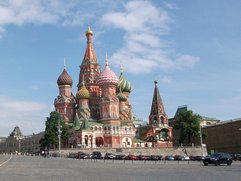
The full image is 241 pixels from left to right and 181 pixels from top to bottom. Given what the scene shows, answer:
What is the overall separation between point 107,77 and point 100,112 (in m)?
9.68

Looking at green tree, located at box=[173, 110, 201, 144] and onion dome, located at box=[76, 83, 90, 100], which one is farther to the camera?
onion dome, located at box=[76, 83, 90, 100]

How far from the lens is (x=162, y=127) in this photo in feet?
350

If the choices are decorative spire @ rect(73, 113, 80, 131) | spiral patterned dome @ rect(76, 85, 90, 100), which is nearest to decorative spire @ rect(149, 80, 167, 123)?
spiral patterned dome @ rect(76, 85, 90, 100)

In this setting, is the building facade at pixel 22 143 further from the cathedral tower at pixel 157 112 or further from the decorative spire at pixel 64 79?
the cathedral tower at pixel 157 112

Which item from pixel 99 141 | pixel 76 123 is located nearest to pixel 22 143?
pixel 76 123

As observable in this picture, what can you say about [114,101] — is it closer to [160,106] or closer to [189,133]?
[160,106]

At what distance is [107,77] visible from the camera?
351ft

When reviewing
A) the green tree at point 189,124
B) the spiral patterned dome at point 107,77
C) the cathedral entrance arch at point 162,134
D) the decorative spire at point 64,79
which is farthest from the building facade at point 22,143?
the green tree at point 189,124

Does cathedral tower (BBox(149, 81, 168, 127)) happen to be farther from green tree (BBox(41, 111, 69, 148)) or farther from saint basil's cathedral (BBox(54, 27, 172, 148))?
green tree (BBox(41, 111, 69, 148))

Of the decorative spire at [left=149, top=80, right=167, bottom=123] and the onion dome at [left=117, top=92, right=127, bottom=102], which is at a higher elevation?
the onion dome at [left=117, top=92, right=127, bottom=102]

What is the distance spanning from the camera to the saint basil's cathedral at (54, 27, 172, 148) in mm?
100438

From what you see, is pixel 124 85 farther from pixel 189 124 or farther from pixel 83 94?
pixel 189 124

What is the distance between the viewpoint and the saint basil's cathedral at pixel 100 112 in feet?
330

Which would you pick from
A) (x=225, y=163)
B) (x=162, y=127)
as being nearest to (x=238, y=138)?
(x=162, y=127)
